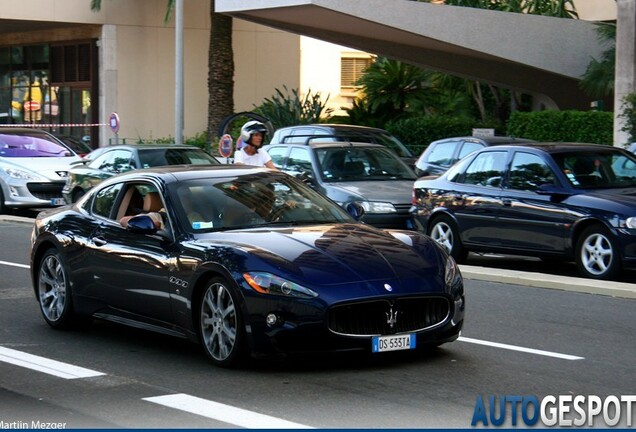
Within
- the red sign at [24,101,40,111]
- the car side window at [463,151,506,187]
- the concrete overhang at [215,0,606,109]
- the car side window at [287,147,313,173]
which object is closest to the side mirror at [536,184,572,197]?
the car side window at [463,151,506,187]

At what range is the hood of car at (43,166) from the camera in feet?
81.7

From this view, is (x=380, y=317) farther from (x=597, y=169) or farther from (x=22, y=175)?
(x=22, y=175)

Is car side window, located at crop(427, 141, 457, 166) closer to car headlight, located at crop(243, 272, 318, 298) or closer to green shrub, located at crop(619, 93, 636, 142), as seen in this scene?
green shrub, located at crop(619, 93, 636, 142)

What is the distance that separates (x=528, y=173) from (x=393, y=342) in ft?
23.5

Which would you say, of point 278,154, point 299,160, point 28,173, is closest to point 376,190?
point 299,160

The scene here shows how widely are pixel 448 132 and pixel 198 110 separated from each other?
46.8ft

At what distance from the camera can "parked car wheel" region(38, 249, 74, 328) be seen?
414 inches

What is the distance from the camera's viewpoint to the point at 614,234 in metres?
13.9

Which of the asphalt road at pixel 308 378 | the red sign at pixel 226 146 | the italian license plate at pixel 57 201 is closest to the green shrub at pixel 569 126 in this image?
the red sign at pixel 226 146

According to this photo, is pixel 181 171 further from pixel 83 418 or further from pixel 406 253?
pixel 83 418

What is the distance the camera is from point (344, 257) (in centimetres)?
862

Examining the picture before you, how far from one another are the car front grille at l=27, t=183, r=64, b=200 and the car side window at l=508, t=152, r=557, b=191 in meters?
12.0

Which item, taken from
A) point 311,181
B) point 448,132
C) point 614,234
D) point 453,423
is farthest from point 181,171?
point 448,132

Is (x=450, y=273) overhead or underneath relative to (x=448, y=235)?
overhead
